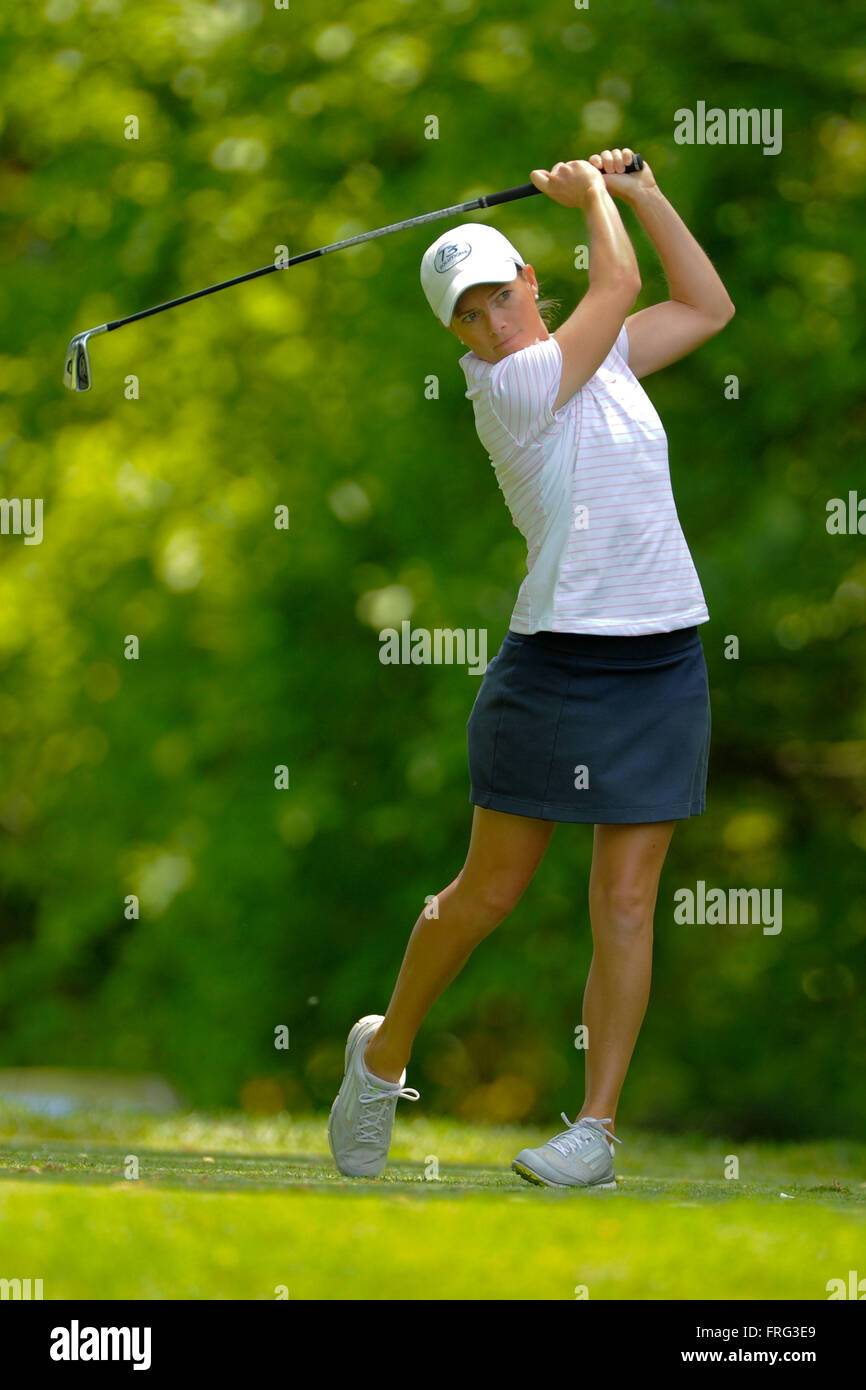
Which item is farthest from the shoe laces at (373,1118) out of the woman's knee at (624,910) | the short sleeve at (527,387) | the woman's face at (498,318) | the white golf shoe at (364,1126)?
the woman's face at (498,318)

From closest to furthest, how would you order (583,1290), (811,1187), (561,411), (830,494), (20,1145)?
(583,1290) → (561,411) → (811,1187) → (20,1145) → (830,494)

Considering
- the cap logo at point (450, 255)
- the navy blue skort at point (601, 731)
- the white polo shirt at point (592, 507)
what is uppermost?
the cap logo at point (450, 255)

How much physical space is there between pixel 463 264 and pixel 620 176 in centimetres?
36

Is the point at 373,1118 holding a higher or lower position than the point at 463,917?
lower

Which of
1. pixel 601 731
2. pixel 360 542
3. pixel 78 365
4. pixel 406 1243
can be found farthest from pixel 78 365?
pixel 406 1243

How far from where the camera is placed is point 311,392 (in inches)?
158

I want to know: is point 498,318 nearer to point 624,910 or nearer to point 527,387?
point 527,387

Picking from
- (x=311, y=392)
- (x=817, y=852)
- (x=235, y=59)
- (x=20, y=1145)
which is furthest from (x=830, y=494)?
(x=20, y=1145)

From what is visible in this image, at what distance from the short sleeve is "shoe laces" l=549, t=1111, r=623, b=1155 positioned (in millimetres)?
1030

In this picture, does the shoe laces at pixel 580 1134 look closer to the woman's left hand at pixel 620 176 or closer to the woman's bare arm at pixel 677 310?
the woman's bare arm at pixel 677 310

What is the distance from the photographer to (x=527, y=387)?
2.47 meters

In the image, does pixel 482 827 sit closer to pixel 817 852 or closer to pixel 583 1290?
pixel 583 1290

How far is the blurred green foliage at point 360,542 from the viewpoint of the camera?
3.87m

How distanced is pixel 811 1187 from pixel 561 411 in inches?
57.9
